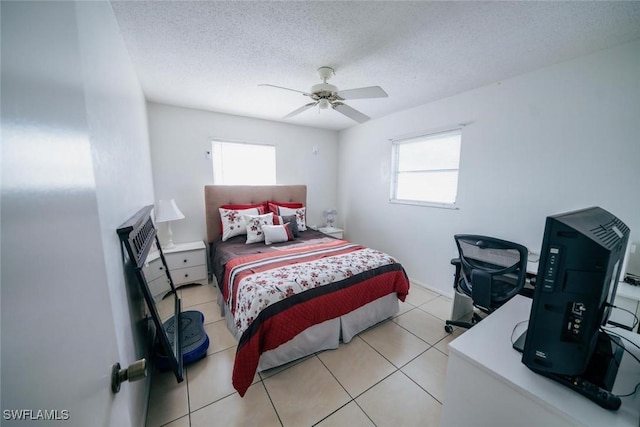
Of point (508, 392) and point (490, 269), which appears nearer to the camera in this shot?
point (508, 392)

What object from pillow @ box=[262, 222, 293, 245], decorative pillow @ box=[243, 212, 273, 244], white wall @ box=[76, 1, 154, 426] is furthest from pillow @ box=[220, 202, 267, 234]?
white wall @ box=[76, 1, 154, 426]

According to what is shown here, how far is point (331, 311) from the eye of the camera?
1824 mm

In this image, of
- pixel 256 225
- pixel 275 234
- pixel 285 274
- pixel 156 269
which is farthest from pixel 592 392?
pixel 256 225

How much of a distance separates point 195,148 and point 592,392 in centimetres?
385

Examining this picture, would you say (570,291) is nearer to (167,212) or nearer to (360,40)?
(360,40)

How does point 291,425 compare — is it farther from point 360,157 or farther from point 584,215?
point 360,157

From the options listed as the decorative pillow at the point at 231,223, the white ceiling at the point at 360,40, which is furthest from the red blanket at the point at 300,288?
the white ceiling at the point at 360,40

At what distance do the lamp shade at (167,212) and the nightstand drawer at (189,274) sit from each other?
65cm

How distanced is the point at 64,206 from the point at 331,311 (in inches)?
67.4

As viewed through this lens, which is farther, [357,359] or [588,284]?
[357,359]

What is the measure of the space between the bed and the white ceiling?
176 centimetres

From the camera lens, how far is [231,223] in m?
3.08

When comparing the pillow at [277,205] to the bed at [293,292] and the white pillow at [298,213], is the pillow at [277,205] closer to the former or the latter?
the white pillow at [298,213]

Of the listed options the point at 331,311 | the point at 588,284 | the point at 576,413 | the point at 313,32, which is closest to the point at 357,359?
the point at 331,311
